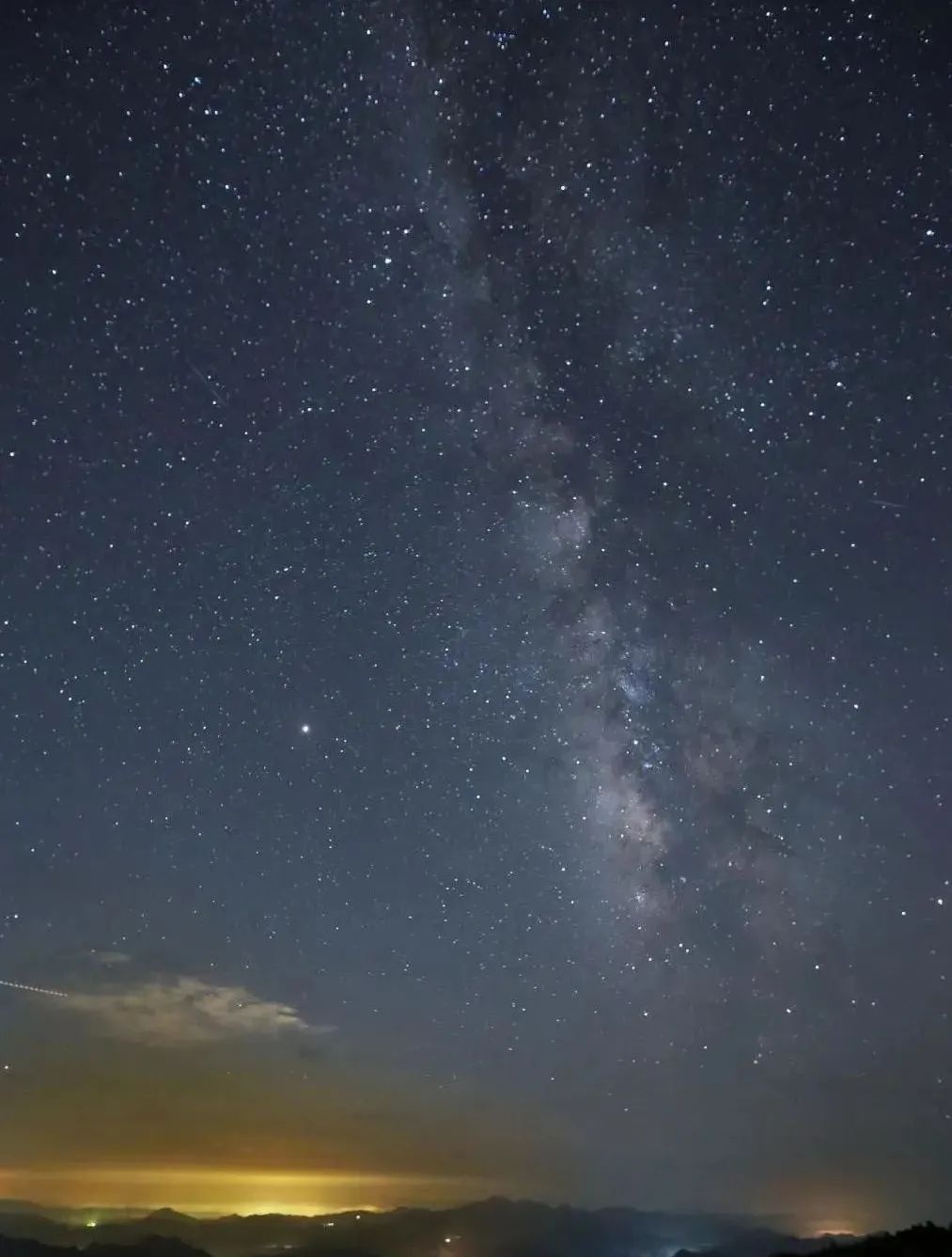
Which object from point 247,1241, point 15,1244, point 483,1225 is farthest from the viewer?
point 483,1225

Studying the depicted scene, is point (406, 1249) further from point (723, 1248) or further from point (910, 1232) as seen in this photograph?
point (910, 1232)

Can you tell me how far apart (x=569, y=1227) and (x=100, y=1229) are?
8253 centimetres

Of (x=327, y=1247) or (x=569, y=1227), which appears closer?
(x=327, y=1247)

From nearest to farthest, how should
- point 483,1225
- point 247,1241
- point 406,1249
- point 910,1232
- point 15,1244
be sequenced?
1. point 910,1232
2. point 15,1244
3. point 406,1249
4. point 247,1241
5. point 483,1225

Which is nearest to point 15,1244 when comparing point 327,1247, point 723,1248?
point 327,1247

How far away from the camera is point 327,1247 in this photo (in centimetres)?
14425

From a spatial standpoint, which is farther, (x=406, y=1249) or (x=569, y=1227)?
(x=569, y=1227)

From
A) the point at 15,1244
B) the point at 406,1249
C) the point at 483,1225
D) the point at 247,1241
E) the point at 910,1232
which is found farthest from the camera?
the point at 483,1225

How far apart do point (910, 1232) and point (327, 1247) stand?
452 ft

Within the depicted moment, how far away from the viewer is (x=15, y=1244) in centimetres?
10656

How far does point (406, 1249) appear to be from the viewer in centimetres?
13900

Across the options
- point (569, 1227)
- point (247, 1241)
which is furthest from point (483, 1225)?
point (247, 1241)

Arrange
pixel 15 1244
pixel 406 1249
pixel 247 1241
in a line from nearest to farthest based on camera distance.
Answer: pixel 15 1244 < pixel 406 1249 < pixel 247 1241

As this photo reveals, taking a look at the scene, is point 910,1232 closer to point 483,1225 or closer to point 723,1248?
point 723,1248
